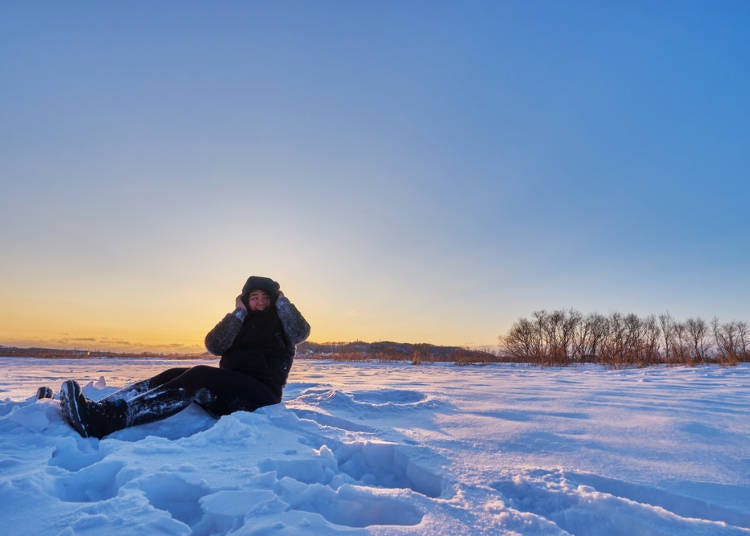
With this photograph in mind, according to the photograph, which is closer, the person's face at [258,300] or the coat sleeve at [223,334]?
the coat sleeve at [223,334]

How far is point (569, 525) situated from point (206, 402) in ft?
7.63

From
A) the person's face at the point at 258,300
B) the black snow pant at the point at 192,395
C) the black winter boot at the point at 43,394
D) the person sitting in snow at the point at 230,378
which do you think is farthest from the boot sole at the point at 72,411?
the person's face at the point at 258,300

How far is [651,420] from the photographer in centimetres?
257

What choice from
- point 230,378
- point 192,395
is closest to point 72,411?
point 192,395

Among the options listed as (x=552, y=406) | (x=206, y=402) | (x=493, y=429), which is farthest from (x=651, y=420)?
(x=206, y=402)

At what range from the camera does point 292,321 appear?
325cm

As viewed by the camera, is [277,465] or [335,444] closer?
[277,465]

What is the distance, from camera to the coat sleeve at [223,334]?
3152mm

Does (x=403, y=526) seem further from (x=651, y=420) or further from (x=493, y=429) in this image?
(x=651, y=420)

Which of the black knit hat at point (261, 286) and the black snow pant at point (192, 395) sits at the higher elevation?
the black knit hat at point (261, 286)

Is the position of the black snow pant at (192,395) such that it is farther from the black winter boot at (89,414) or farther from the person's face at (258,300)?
the person's face at (258,300)

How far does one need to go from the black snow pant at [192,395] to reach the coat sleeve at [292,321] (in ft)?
1.48

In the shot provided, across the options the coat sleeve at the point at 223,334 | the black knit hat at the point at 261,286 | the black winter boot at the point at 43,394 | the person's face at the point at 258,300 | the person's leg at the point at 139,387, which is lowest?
the black winter boot at the point at 43,394

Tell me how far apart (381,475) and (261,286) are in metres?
2.05
